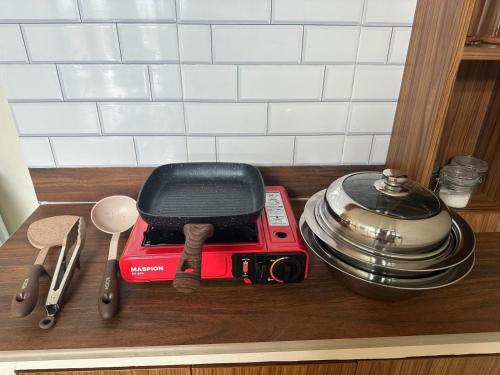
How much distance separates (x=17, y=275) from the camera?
2.31ft

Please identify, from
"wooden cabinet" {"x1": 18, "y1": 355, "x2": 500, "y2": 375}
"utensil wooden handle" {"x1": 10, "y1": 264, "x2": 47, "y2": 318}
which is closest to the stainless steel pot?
"wooden cabinet" {"x1": 18, "y1": 355, "x2": 500, "y2": 375}

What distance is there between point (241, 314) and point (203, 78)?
55cm

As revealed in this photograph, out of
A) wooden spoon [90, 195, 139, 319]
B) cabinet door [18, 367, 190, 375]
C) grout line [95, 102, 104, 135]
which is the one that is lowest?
cabinet door [18, 367, 190, 375]

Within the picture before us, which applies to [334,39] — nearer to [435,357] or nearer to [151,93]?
[151,93]

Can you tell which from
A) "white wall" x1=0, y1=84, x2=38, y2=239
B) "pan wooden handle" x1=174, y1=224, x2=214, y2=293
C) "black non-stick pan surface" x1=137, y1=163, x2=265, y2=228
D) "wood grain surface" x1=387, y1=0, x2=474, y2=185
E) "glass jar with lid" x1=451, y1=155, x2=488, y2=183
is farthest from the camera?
"white wall" x1=0, y1=84, x2=38, y2=239

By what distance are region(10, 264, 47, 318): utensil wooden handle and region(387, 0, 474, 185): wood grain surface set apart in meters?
0.82

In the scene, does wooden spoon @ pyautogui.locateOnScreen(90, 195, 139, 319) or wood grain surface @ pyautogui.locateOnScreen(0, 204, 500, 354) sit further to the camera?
wooden spoon @ pyautogui.locateOnScreen(90, 195, 139, 319)

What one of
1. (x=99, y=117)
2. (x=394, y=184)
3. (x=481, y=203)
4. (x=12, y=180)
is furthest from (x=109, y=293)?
(x=481, y=203)

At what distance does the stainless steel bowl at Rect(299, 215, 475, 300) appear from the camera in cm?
60

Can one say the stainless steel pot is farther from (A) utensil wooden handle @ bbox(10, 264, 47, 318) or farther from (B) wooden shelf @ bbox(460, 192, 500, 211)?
(A) utensil wooden handle @ bbox(10, 264, 47, 318)

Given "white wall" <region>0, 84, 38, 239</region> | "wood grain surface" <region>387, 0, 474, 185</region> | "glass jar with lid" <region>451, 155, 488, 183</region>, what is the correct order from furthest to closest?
"white wall" <region>0, 84, 38, 239</region> → "glass jar with lid" <region>451, 155, 488, 183</region> → "wood grain surface" <region>387, 0, 474, 185</region>

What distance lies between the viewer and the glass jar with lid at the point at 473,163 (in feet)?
2.88

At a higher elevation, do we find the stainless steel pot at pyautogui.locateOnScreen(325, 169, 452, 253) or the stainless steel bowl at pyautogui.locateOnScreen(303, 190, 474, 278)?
the stainless steel pot at pyautogui.locateOnScreen(325, 169, 452, 253)

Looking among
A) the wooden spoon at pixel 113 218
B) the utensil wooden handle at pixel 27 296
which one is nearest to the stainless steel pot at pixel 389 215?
the wooden spoon at pixel 113 218
